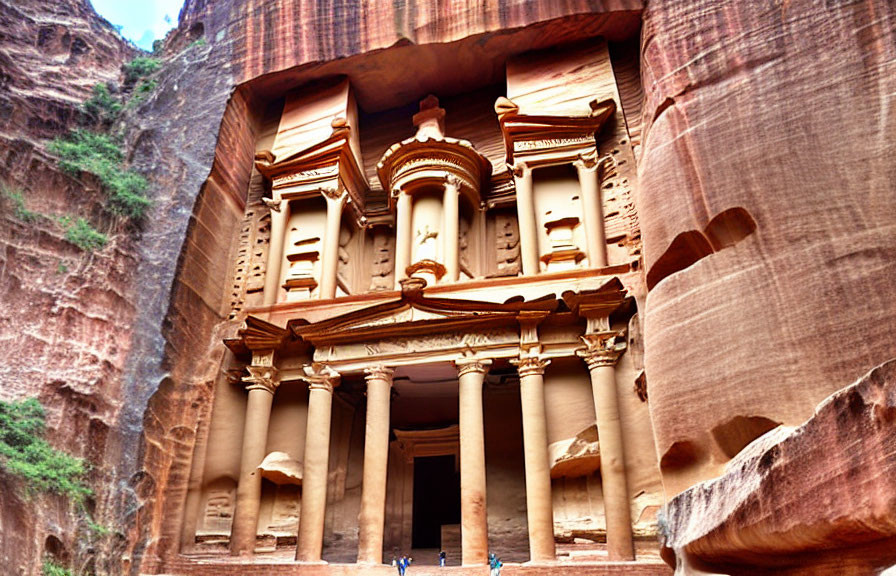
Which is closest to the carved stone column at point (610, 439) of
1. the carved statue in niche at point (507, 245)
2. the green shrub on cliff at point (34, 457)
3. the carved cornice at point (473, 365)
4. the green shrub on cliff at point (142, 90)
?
the carved cornice at point (473, 365)

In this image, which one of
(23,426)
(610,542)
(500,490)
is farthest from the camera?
(500,490)

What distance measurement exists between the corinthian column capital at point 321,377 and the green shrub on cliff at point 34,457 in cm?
371

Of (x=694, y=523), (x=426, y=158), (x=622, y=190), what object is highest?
(x=426, y=158)

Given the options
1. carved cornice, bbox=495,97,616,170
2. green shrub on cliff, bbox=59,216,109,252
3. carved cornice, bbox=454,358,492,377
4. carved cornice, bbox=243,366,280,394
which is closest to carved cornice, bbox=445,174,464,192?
carved cornice, bbox=495,97,616,170

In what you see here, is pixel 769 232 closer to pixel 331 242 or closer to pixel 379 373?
pixel 379 373

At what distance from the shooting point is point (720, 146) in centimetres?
662

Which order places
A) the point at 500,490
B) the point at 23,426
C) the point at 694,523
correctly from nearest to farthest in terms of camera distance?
the point at 694,523
the point at 23,426
the point at 500,490

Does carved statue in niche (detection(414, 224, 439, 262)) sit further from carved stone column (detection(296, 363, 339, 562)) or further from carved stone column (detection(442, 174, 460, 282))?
carved stone column (detection(296, 363, 339, 562))

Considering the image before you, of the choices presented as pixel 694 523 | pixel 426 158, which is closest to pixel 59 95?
pixel 426 158

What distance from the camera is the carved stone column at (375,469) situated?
977 centimetres

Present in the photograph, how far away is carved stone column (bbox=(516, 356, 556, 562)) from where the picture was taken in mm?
9258

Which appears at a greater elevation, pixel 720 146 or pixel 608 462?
pixel 720 146

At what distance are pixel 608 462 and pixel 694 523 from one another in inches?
202

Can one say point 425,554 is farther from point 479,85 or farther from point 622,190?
point 479,85
